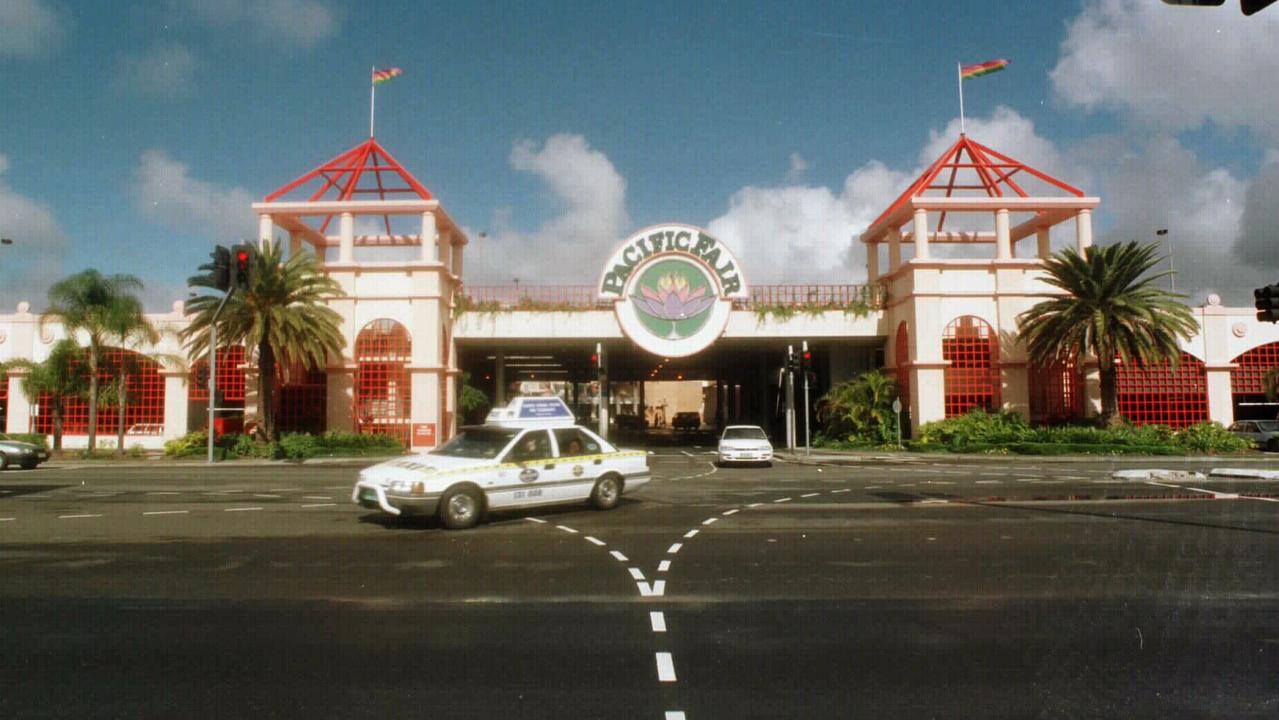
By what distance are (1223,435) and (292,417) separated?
119 ft

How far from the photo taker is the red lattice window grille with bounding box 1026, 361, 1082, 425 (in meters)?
33.3

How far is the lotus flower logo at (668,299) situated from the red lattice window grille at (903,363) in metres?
8.45

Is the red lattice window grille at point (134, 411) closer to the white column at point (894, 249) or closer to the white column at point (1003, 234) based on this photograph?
the white column at point (894, 249)

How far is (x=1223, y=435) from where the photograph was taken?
30922 millimetres

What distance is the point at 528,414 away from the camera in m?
13.3

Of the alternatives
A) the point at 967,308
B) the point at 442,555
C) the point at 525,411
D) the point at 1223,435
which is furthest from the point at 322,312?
the point at 1223,435

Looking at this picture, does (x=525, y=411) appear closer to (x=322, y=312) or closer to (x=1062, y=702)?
(x=1062, y=702)

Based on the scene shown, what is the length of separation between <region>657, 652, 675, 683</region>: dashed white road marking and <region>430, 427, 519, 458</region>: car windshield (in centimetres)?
700

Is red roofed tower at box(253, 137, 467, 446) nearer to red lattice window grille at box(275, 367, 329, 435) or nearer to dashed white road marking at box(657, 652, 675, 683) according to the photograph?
red lattice window grille at box(275, 367, 329, 435)

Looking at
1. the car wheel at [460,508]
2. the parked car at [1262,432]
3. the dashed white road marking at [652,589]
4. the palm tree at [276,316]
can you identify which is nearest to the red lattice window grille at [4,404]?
the palm tree at [276,316]

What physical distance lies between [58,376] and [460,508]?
2667 centimetres

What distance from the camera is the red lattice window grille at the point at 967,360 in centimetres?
3275

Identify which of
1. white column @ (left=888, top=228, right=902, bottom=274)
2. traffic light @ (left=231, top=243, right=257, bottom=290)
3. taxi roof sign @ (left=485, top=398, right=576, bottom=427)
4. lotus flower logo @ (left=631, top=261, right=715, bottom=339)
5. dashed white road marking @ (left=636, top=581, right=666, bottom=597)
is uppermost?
white column @ (left=888, top=228, right=902, bottom=274)

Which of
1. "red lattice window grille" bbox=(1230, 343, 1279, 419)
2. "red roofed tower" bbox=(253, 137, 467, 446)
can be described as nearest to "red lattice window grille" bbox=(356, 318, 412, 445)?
"red roofed tower" bbox=(253, 137, 467, 446)
